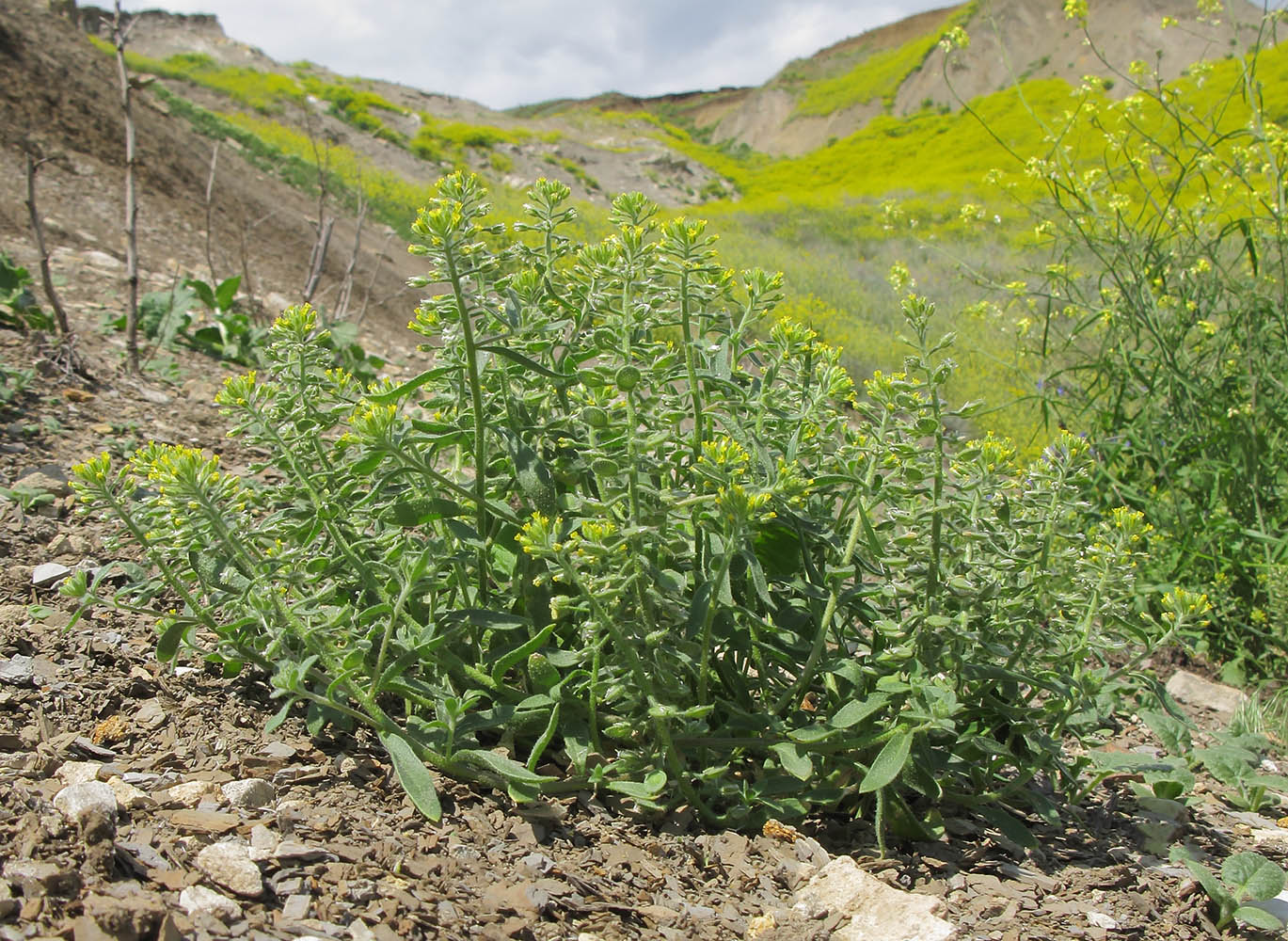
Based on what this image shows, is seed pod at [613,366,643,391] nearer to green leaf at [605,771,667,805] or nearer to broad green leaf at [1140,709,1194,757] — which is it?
green leaf at [605,771,667,805]

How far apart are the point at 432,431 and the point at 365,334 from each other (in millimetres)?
5240

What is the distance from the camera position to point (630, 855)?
176cm

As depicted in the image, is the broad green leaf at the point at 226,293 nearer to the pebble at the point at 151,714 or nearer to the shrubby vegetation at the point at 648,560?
the shrubby vegetation at the point at 648,560

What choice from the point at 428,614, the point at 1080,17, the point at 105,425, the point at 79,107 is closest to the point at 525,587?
the point at 428,614

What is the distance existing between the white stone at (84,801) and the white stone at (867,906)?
119 centimetres

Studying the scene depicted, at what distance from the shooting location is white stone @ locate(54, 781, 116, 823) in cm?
138

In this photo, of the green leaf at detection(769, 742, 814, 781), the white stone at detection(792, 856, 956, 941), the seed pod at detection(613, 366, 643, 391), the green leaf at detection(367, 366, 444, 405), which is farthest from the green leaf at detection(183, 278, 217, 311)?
the white stone at detection(792, 856, 956, 941)

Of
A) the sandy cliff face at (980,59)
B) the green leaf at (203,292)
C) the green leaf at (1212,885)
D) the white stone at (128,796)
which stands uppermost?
the sandy cliff face at (980,59)

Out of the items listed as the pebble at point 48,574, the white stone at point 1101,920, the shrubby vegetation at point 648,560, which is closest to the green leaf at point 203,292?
the pebble at point 48,574

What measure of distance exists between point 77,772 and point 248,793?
31cm

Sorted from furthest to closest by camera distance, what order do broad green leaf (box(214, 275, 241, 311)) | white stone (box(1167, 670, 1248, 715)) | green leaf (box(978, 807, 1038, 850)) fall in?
broad green leaf (box(214, 275, 241, 311)), white stone (box(1167, 670, 1248, 715)), green leaf (box(978, 807, 1038, 850))

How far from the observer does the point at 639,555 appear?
1.59 metres

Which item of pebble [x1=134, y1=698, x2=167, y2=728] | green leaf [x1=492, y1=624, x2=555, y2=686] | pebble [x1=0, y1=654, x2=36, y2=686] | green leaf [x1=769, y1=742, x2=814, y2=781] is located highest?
green leaf [x1=492, y1=624, x2=555, y2=686]

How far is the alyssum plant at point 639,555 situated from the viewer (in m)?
1.67
